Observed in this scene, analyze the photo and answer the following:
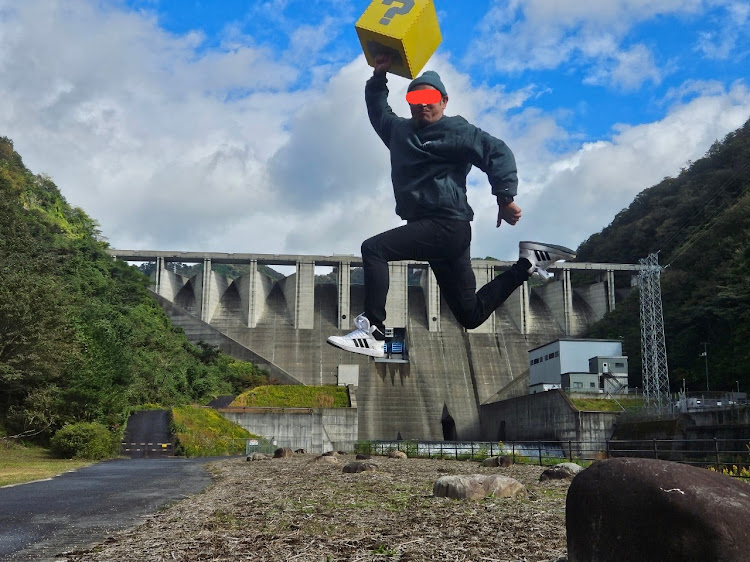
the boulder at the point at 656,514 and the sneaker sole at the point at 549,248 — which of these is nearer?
the boulder at the point at 656,514

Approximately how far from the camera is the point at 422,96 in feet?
19.3

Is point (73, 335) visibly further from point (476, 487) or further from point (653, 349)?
point (653, 349)

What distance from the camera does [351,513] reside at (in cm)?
940

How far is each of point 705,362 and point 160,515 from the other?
57.7m

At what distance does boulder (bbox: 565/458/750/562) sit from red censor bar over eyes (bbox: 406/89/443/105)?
320 cm

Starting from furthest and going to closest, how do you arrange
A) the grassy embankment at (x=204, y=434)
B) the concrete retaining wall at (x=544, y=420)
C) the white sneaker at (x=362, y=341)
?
the concrete retaining wall at (x=544, y=420)
the grassy embankment at (x=204, y=434)
the white sneaker at (x=362, y=341)

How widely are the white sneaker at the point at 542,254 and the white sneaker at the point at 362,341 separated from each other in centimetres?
141

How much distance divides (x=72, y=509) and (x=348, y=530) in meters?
5.90

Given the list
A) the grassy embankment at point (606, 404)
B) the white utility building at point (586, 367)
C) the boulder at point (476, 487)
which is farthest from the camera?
the white utility building at point (586, 367)

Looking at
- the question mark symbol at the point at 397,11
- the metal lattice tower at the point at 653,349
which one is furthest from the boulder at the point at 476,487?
the metal lattice tower at the point at 653,349

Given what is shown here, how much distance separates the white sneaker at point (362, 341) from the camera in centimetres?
574

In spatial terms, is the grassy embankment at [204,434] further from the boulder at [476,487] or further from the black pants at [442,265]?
the black pants at [442,265]

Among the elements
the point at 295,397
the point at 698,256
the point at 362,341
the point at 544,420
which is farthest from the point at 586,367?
the point at 362,341

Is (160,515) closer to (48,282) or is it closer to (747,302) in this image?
(48,282)
